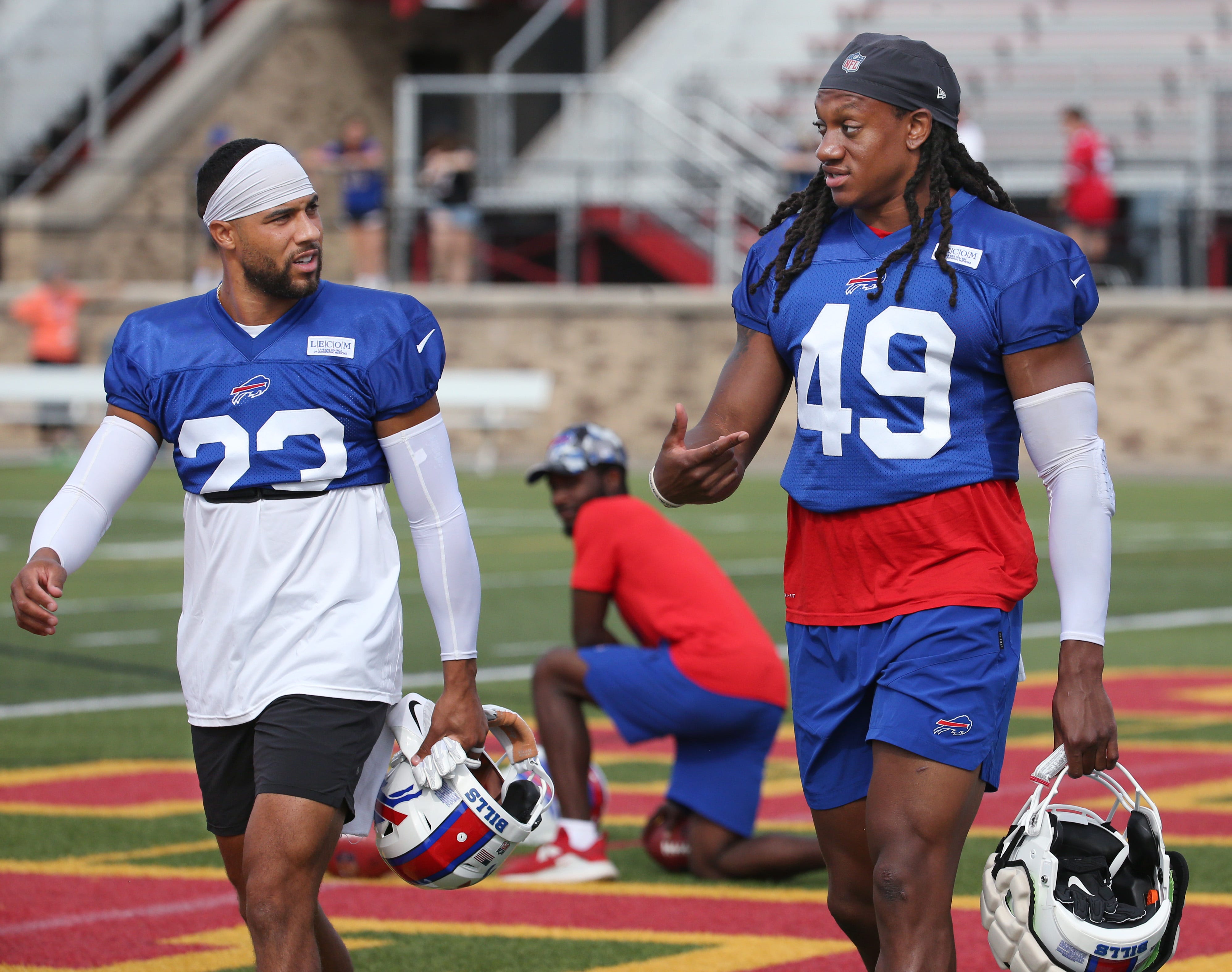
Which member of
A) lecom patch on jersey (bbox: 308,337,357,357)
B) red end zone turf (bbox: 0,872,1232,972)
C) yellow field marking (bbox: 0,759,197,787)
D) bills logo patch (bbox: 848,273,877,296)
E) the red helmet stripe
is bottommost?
yellow field marking (bbox: 0,759,197,787)

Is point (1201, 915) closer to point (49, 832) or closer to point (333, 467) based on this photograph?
point (333, 467)

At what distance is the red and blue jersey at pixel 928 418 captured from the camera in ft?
13.6

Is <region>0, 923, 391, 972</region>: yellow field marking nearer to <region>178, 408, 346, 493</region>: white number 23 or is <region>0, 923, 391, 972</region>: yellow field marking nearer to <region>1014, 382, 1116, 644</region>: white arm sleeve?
<region>178, 408, 346, 493</region>: white number 23

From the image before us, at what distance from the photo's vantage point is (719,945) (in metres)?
5.78

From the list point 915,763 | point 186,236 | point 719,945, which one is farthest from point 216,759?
point 186,236

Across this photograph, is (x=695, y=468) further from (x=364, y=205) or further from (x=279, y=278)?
(x=364, y=205)

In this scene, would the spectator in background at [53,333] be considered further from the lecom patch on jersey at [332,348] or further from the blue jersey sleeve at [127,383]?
the lecom patch on jersey at [332,348]

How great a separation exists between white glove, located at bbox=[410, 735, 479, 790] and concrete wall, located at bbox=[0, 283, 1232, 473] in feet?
67.8

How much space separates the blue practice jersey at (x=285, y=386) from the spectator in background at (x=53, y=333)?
22267 millimetres

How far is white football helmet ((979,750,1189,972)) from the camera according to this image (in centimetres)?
384

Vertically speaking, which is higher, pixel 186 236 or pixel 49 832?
pixel 49 832

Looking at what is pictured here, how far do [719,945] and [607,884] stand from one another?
0.88 metres

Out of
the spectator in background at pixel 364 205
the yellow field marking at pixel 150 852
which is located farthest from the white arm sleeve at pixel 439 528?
the spectator in background at pixel 364 205

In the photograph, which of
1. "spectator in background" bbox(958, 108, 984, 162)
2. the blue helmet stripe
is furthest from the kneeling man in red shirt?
"spectator in background" bbox(958, 108, 984, 162)
